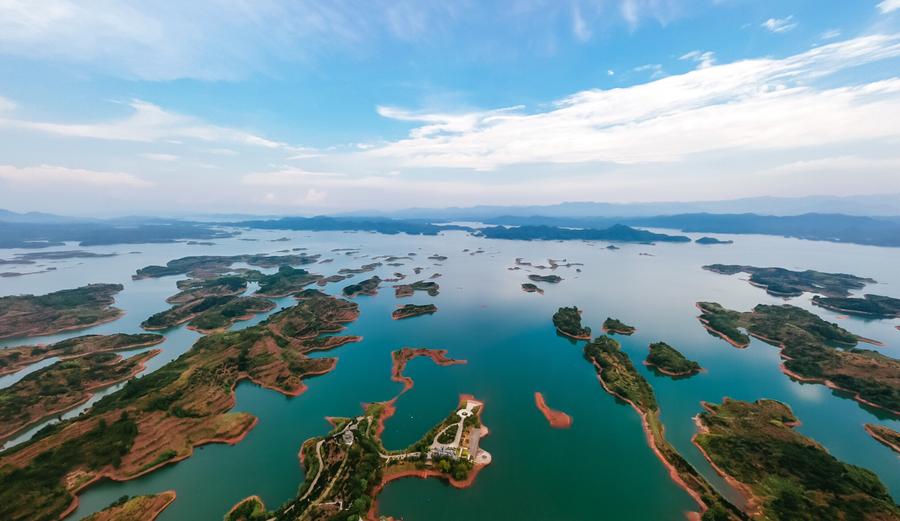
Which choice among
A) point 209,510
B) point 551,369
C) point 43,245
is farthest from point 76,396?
point 43,245

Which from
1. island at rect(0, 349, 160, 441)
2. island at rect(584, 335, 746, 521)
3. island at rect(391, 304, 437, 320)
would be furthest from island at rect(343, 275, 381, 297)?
island at rect(584, 335, 746, 521)

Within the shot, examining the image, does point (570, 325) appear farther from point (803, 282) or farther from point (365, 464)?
point (803, 282)

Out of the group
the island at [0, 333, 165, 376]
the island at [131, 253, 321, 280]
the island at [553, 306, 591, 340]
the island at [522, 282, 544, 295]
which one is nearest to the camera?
the island at [0, 333, 165, 376]

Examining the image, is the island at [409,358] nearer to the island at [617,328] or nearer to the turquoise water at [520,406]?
the turquoise water at [520,406]

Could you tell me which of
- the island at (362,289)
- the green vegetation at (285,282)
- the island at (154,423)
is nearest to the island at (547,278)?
the island at (362,289)

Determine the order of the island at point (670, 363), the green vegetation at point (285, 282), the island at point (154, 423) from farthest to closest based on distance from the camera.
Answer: the green vegetation at point (285, 282), the island at point (670, 363), the island at point (154, 423)

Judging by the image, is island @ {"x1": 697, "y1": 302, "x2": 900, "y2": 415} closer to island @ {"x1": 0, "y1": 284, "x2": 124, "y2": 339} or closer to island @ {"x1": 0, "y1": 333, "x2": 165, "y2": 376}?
island @ {"x1": 0, "y1": 333, "x2": 165, "y2": 376}

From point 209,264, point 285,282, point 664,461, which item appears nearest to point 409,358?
point 664,461
